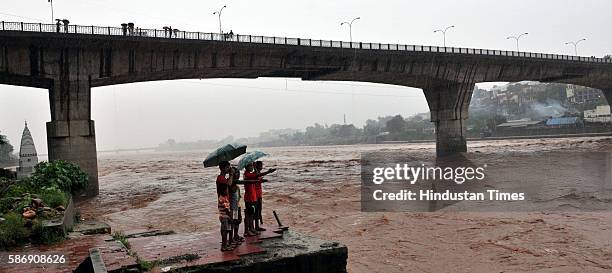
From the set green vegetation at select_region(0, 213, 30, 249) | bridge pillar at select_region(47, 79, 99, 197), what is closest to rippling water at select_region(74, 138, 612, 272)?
green vegetation at select_region(0, 213, 30, 249)

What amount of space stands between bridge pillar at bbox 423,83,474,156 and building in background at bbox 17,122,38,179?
34.4m

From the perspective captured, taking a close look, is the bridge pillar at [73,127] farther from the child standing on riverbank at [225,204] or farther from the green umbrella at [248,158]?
the child standing on riverbank at [225,204]

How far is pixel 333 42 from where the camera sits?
3469 cm

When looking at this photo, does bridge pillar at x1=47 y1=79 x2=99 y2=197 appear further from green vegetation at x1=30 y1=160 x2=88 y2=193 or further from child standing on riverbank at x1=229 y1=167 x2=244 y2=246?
child standing on riverbank at x1=229 y1=167 x2=244 y2=246

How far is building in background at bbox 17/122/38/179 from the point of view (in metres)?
20.7

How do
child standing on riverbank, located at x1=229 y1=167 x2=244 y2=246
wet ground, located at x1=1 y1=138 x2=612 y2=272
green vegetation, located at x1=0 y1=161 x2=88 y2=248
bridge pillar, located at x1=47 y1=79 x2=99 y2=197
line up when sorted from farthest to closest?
bridge pillar, located at x1=47 y1=79 x2=99 y2=197, wet ground, located at x1=1 y1=138 x2=612 y2=272, green vegetation, located at x1=0 y1=161 x2=88 y2=248, child standing on riverbank, located at x1=229 y1=167 x2=244 y2=246

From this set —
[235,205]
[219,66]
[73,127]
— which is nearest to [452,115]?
[219,66]

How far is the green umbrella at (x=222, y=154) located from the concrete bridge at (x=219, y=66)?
1943cm

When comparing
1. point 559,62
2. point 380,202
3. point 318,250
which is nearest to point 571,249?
point 318,250

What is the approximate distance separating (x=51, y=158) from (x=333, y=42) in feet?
66.3

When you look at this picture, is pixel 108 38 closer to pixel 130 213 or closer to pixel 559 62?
pixel 130 213

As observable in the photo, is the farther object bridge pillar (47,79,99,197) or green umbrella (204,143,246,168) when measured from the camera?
bridge pillar (47,79,99,197)

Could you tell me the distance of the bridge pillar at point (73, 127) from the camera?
24.1 m

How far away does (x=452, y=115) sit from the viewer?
145 feet
